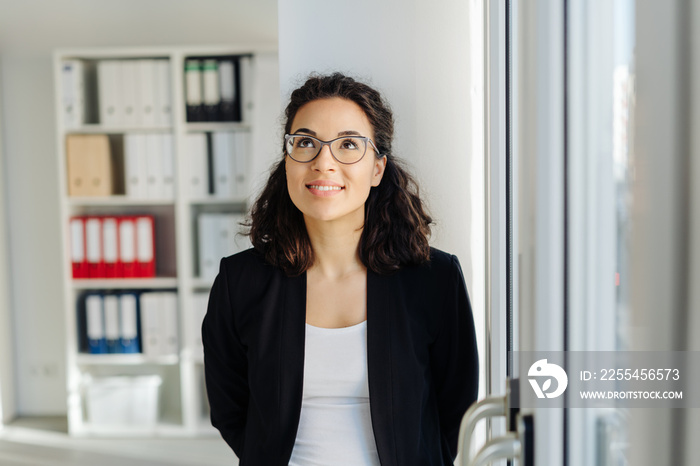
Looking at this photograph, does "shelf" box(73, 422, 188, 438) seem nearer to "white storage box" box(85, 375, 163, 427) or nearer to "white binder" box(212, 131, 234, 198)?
"white storage box" box(85, 375, 163, 427)

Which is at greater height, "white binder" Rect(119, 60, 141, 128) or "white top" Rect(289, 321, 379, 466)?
"white binder" Rect(119, 60, 141, 128)

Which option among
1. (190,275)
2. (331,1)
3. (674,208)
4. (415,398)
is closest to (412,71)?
(331,1)

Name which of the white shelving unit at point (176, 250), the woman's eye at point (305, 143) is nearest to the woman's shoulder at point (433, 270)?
the woman's eye at point (305, 143)

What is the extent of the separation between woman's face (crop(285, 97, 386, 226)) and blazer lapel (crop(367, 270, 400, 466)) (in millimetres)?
202

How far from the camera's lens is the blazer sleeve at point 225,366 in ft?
4.14

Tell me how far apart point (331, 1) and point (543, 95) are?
945 millimetres

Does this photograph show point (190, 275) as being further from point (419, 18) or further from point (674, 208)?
point (674, 208)

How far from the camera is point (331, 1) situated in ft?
4.58

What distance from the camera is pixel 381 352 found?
1.12m

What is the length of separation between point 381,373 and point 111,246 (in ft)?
8.31

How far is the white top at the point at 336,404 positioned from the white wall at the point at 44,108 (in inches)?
99.4

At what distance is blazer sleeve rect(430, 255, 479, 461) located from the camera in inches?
47.5

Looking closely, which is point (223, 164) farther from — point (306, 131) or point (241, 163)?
point (306, 131)

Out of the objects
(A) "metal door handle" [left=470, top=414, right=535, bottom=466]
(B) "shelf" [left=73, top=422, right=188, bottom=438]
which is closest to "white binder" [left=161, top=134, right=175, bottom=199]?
(B) "shelf" [left=73, top=422, right=188, bottom=438]
